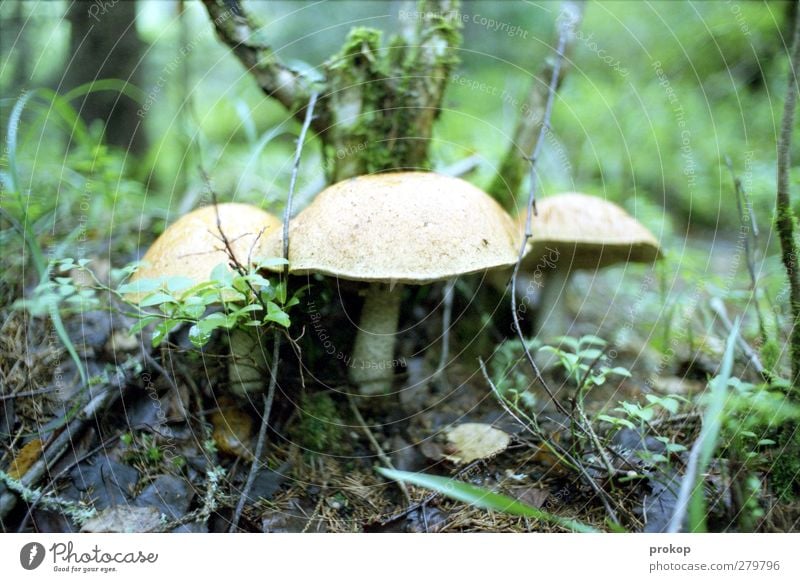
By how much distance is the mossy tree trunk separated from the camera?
173cm

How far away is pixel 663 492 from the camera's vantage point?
120cm

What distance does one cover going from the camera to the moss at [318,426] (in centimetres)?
146

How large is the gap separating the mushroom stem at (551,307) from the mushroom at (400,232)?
2.45 ft

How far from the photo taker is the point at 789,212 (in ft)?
4.35

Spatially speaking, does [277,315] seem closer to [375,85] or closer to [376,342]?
[376,342]

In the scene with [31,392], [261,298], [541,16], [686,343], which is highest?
[541,16]

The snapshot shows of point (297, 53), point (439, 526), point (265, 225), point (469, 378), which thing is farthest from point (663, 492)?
point (297, 53)

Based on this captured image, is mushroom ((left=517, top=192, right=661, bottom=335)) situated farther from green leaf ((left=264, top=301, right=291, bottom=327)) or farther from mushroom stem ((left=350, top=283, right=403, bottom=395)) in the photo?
green leaf ((left=264, top=301, right=291, bottom=327))

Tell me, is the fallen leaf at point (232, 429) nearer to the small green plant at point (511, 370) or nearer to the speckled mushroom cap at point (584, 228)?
the small green plant at point (511, 370)

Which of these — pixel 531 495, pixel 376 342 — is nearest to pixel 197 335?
pixel 376 342

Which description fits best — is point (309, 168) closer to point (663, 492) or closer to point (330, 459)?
point (330, 459)

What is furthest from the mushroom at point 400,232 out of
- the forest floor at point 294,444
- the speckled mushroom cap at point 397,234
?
the forest floor at point 294,444

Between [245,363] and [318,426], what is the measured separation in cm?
30

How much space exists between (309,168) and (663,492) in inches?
84.8
